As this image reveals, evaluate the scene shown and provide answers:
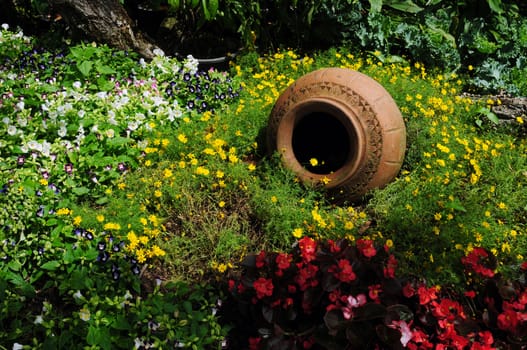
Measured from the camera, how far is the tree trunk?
4207 millimetres

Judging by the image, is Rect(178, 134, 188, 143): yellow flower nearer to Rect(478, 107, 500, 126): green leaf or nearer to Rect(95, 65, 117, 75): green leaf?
Rect(95, 65, 117, 75): green leaf

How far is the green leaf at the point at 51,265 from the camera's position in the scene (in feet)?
8.49

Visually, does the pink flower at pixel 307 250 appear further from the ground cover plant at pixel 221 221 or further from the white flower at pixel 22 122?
the white flower at pixel 22 122

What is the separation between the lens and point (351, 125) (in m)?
3.01

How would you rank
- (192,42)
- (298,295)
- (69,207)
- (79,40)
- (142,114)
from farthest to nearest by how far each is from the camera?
(192,42), (79,40), (142,114), (69,207), (298,295)

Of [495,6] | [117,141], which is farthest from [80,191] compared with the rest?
[495,6]

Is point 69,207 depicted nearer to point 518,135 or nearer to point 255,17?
point 255,17

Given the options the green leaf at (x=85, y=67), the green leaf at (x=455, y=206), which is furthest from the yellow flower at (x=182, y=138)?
the green leaf at (x=455, y=206)

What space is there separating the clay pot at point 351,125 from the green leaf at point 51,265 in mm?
1456

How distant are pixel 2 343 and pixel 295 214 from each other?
1.63 metres

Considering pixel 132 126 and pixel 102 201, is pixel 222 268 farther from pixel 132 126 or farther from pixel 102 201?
pixel 132 126

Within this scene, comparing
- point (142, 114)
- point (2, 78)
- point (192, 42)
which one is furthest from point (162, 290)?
point (192, 42)

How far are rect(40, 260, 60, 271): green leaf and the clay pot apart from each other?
1.46 metres

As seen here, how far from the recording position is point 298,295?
229 cm
